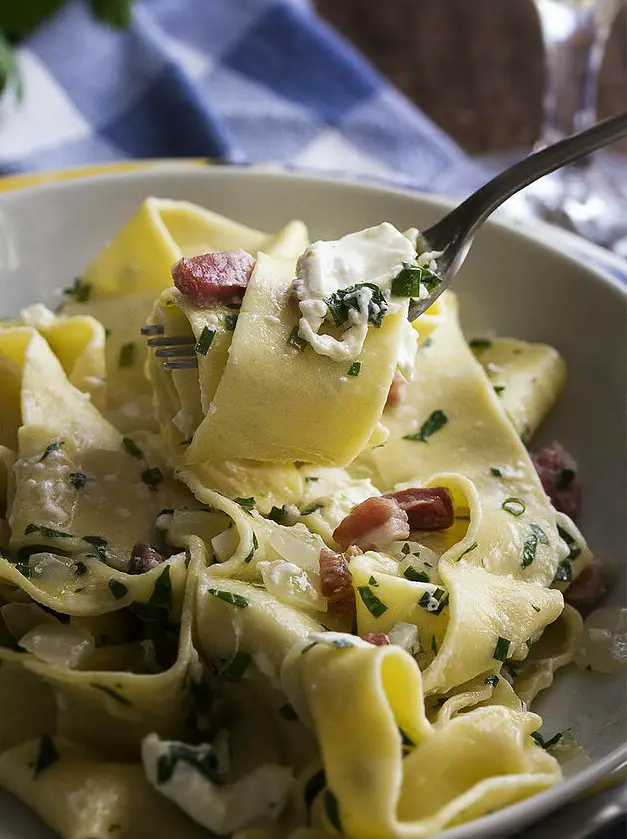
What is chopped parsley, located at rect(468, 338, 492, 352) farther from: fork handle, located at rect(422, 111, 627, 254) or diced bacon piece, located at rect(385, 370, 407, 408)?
fork handle, located at rect(422, 111, 627, 254)

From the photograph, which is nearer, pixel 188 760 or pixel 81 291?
pixel 188 760

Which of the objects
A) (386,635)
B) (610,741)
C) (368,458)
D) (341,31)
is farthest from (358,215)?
(341,31)

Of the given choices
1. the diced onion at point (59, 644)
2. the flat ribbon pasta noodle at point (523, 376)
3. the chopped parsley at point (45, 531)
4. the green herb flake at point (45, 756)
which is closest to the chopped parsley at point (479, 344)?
the flat ribbon pasta noodle at point (523, 376)

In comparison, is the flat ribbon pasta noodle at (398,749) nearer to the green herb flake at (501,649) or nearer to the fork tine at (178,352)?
the green herb flake at (501,649)

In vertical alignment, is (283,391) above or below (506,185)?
below

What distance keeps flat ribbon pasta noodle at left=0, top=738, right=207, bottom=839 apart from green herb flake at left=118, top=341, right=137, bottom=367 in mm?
1549

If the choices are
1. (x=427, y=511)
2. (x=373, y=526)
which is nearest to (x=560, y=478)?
(x=427, y=511)

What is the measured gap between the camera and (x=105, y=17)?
578 centimetres

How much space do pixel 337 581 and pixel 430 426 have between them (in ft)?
2.89

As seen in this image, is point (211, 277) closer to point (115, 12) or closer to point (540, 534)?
point (540, 534)

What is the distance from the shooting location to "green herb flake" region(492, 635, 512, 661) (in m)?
2.66

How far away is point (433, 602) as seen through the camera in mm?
2715

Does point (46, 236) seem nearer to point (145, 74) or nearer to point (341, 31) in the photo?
point (145, 74)

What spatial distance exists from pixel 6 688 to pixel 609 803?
1.55 m
